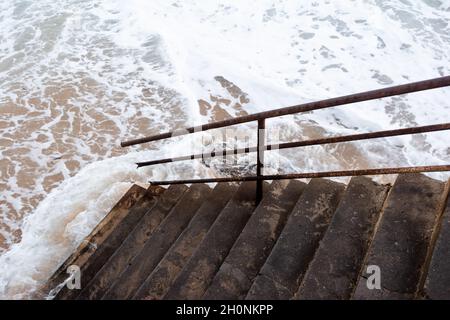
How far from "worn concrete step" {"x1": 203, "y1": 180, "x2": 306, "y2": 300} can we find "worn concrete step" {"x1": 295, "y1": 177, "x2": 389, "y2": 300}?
19.6 inches

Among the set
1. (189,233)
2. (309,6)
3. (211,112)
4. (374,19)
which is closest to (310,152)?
(211,112)

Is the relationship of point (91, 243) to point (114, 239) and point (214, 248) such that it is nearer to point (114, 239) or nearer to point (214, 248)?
point (114, 239)

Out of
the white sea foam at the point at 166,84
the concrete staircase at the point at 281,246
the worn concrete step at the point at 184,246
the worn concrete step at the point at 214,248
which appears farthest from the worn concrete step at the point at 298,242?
the white sea foam at the point at 166,84

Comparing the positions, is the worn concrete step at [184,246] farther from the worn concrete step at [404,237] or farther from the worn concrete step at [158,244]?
the worn concrete step at [404,237]

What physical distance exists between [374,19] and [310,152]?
632 centimetres

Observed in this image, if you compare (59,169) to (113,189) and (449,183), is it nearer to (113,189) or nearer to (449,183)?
(113,189)

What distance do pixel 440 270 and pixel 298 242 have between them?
3.20ft

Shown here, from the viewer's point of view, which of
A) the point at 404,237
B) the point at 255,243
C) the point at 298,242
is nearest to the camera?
the point at 404,237

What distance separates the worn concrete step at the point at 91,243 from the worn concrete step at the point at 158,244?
2.38 ft

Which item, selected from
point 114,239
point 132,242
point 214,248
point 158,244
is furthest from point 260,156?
point 114,239

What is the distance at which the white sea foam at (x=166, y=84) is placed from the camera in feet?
19.1

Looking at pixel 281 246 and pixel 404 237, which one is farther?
pixel 281 246

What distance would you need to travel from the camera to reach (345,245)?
2.39m

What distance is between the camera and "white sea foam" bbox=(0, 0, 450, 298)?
19.1 ft
